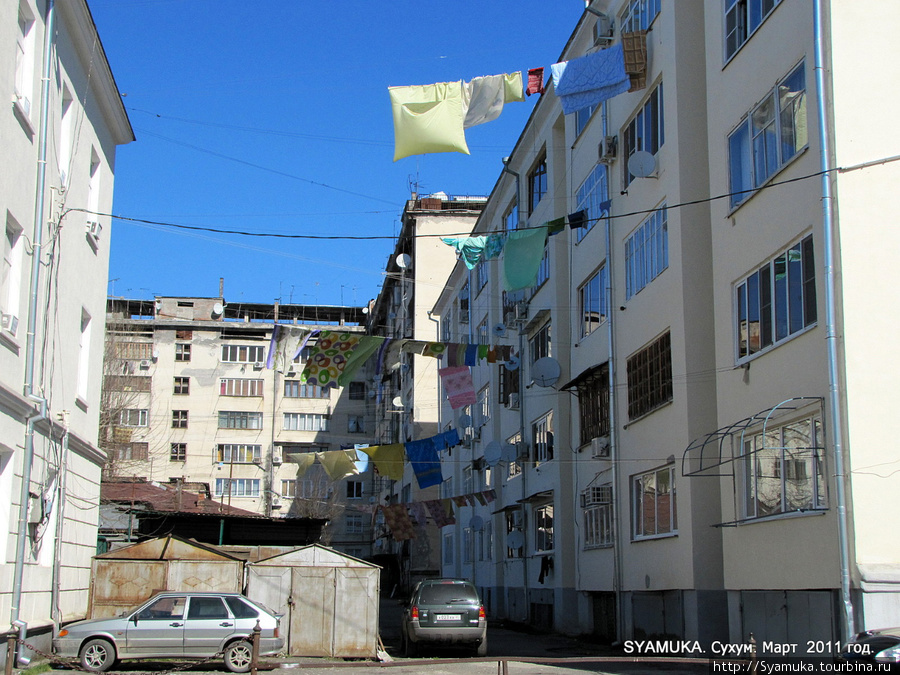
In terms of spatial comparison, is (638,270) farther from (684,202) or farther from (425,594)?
(425,594)

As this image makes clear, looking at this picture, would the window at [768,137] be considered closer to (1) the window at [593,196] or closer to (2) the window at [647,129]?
(2) the window at [647,129]

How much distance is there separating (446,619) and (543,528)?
31.5 ft

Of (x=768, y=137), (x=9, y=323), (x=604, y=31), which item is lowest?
(x=9, y=323)

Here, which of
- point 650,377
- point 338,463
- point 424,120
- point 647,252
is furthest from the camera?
point 338,463

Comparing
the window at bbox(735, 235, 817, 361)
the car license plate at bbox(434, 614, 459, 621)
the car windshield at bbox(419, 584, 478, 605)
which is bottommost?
the car license plate at bbox(434, 614, 459, 621)

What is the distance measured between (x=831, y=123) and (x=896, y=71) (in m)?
1.12

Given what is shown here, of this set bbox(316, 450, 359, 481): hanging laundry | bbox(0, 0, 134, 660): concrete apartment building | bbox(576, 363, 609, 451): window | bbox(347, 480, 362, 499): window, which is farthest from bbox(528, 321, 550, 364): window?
bbox(347, 480, 362, 499): window

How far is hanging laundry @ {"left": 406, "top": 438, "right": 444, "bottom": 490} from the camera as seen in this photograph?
3030cm

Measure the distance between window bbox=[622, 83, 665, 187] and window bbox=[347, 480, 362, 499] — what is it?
46338mm

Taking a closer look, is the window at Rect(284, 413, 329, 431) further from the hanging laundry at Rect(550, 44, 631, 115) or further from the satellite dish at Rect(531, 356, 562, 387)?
the hanging laundry at Rect(550, 44, 631, 115)

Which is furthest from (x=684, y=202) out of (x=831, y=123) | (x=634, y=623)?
(x=634, y=623)

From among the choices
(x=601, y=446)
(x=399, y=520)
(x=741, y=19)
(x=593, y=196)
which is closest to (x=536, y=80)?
(x=741, y=19)

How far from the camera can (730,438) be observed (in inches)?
609

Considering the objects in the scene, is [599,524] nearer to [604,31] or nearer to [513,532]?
[513,532]
